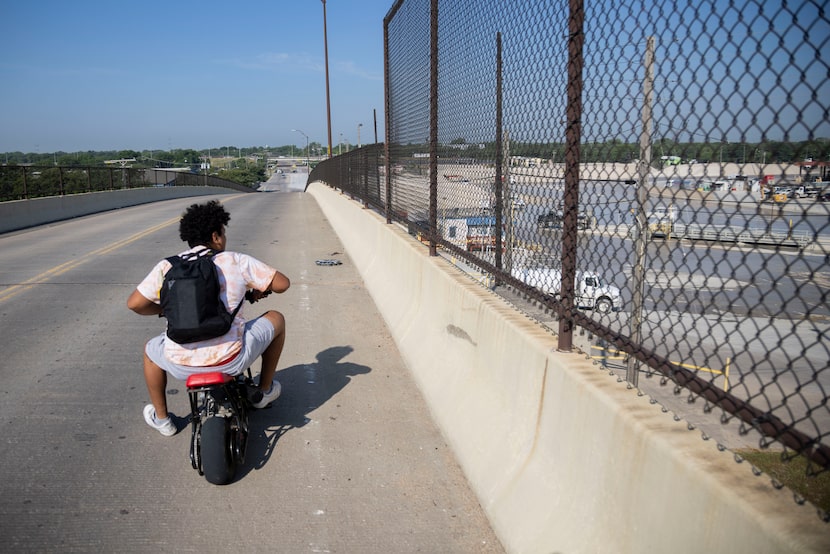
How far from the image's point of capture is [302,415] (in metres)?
5.47

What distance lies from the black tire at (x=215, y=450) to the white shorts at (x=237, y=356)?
380 millimetres

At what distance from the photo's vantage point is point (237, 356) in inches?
180

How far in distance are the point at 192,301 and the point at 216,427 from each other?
0.79 m

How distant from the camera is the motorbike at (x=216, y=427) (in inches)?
166

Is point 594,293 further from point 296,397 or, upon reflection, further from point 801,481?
point 801,481

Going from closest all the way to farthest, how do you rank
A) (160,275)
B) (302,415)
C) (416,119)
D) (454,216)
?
(160,275) < (302,415) < (454,216) < (416,119)

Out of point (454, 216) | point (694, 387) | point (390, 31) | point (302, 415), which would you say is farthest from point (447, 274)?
point (390, 31)

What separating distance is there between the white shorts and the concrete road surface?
2.10 feet

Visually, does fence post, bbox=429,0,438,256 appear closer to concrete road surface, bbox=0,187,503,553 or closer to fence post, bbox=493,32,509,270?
concrete road surface, bbox=0,187,503,553

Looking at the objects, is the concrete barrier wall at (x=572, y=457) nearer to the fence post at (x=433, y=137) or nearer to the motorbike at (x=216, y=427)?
the fence post at (x=433, y=137)

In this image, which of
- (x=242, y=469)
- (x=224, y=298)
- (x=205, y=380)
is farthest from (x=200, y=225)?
(x=242, y=469)

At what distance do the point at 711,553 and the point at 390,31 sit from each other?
9.37 m

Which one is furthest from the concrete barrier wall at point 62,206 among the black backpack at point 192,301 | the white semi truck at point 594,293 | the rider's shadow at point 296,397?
the white semi truck at point 594,293

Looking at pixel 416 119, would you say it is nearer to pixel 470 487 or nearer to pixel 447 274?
pixel 447 274
